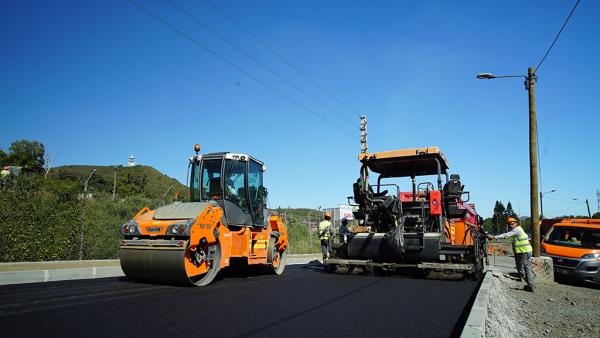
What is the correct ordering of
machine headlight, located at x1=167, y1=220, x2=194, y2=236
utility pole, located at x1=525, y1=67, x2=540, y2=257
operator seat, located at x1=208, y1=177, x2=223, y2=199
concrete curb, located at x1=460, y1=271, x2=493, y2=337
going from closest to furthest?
concrete curb, located at x1=460, y1=271, x2=493, y2=337 → machine headlight, located at x1=167, y1=220, x2=194, y2=236 → operator seat, located at x1=208, y1=177, x2=223, y2=199 → utility pole, located at x1=525, y1=67, x2=540, y2=257

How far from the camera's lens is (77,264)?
9445 mm

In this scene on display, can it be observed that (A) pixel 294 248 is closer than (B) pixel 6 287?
No

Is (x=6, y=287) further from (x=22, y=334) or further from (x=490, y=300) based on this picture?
(x=490, y=300)

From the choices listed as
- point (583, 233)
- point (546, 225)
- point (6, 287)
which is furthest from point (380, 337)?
point (546, 225)

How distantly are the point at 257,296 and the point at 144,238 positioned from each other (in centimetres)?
221

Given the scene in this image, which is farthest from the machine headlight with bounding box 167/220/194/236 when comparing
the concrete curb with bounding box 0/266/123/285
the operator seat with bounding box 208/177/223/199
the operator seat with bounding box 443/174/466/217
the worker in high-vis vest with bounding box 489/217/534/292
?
the worker in high-vis vest with bounding box 489/217/534/292

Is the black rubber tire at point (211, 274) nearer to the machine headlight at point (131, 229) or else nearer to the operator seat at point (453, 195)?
the machine headlight at point (131, 229)

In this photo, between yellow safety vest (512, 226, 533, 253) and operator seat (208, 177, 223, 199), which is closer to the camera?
operator seat (208, 177, 223, 199)

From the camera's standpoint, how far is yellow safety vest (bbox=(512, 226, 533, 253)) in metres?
8.91

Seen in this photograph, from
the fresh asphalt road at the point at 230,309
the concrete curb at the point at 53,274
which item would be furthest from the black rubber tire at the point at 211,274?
the concrete curb at the point at 53,274

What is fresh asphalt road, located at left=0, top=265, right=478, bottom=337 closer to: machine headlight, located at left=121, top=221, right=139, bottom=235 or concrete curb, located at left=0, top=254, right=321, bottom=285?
concrete curb, located at left=0, top=254, right=321, bottom=285

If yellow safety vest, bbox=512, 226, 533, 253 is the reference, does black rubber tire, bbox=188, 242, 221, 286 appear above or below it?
below

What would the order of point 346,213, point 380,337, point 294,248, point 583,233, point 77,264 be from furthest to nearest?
point 346,213 < point 294,248 < point 583,233 < point 77,264 < point 380,337

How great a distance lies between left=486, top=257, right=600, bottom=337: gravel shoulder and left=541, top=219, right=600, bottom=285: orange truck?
39.3 inches
